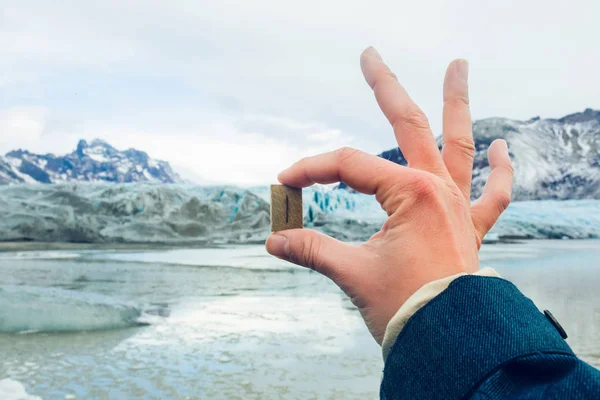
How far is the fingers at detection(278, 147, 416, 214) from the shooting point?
0.80 m

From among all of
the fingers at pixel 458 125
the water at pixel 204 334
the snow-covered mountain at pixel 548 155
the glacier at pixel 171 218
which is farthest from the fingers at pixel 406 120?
the snow-covered mountain at pixel 548 155

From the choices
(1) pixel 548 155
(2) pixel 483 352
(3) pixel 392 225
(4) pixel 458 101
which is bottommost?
(2) pixel 483 352

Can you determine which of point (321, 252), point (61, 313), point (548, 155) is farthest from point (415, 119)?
point (548, 155)

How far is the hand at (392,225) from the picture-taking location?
0.77 m

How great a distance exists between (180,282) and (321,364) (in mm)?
4137

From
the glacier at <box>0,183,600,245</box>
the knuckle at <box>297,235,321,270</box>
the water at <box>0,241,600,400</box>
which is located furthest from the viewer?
Answer: the glacier at <box>0,183,600,245</box>

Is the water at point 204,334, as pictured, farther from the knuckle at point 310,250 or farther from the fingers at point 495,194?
the knuckle at point 310,250

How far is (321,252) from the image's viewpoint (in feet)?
2.89

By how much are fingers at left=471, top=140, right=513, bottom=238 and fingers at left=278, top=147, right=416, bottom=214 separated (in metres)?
0.30

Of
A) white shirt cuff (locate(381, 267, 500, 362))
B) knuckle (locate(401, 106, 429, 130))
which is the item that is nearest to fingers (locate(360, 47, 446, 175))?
knuckle (locate(401, 106, 429, 130))

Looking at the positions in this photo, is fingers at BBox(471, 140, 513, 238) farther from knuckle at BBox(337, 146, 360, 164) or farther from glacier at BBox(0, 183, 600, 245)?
glacier at BBox(0, 183, 600, 245)

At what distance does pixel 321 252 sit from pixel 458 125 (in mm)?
356

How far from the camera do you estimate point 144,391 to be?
308 centimetres

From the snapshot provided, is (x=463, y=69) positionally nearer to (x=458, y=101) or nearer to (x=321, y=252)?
(x=458, y=101)
